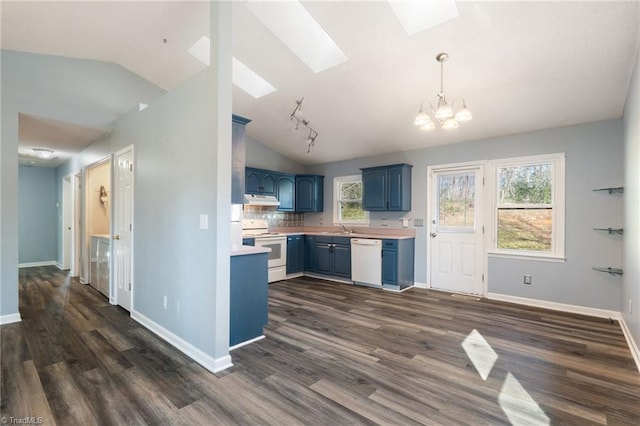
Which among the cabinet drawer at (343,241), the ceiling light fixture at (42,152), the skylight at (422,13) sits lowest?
the cabinet drawer at (343,241)

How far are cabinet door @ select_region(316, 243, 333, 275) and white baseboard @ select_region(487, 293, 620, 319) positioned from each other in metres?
2.66

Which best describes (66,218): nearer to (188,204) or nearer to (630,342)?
(188,204)

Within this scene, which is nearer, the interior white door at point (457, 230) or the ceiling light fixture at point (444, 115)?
the ceiling light fixture at point (444, 115)

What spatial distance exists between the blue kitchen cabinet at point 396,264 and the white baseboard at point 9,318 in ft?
15.7

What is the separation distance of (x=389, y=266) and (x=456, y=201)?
152 centimetres

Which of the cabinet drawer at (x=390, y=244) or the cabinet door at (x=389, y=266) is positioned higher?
the cabinet drawer at (x=390, y=244)

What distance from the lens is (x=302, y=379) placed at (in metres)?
2.27

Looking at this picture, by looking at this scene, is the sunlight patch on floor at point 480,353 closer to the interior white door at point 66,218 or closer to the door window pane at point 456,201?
the door window pane at point 456,201

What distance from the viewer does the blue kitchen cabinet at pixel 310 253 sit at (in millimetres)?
6098

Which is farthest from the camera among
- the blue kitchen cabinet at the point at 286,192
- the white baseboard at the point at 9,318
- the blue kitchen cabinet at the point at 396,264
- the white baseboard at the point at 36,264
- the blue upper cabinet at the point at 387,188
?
the white baseboard at the point at 36,264

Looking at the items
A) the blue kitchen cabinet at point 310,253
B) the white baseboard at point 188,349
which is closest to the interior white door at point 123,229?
the white baseboard at point 188,349

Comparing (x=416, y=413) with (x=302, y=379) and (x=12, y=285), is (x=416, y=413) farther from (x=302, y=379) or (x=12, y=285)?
(x=12, y=285)

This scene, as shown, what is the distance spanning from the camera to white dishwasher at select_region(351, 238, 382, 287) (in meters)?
5.17

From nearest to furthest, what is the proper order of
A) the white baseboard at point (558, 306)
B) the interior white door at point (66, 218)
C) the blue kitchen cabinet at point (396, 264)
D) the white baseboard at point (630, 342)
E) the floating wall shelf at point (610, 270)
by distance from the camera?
the white baseboard at point (630, 342) → the floating wall shelf at point (610, 270) → the white baseboard at point (558, 306) → the blue kitchen cabinet at point (396, 264) → the interior white door at point (66, 218)
